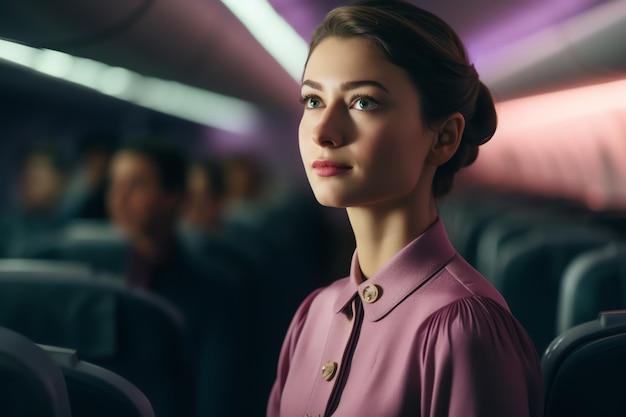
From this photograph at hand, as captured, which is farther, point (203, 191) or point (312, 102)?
point (203, 191)

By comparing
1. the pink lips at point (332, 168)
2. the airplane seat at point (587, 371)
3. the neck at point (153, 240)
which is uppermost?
the neck at point (153, 240)

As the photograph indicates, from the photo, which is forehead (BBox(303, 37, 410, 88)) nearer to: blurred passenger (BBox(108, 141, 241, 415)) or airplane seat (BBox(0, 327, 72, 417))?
airplane seat (BBox(0, 327, 72, 417))

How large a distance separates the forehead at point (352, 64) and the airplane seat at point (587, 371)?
35 cm

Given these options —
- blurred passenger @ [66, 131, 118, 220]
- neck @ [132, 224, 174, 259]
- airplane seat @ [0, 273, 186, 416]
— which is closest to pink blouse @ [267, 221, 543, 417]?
airplane seat @ [0, 273, 186, 416]

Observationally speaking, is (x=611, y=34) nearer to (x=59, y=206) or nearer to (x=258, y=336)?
(x=258, y=336)

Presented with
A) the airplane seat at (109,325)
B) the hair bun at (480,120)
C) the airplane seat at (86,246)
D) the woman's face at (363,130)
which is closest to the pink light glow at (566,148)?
the hair bun at (480,120)

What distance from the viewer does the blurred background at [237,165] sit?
41.6 inches

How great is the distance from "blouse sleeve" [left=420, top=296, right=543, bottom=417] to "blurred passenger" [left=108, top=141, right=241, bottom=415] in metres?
0.67

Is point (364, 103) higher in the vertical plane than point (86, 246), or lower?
lower

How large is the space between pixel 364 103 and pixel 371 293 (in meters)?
0.21

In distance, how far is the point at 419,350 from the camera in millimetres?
751

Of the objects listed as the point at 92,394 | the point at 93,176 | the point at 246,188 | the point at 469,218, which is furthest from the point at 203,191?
the point at 92,394

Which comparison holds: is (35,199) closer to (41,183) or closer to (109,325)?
(41,183)

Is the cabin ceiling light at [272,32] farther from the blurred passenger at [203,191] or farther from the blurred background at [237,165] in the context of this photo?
the blurred passenger at [203,191]
